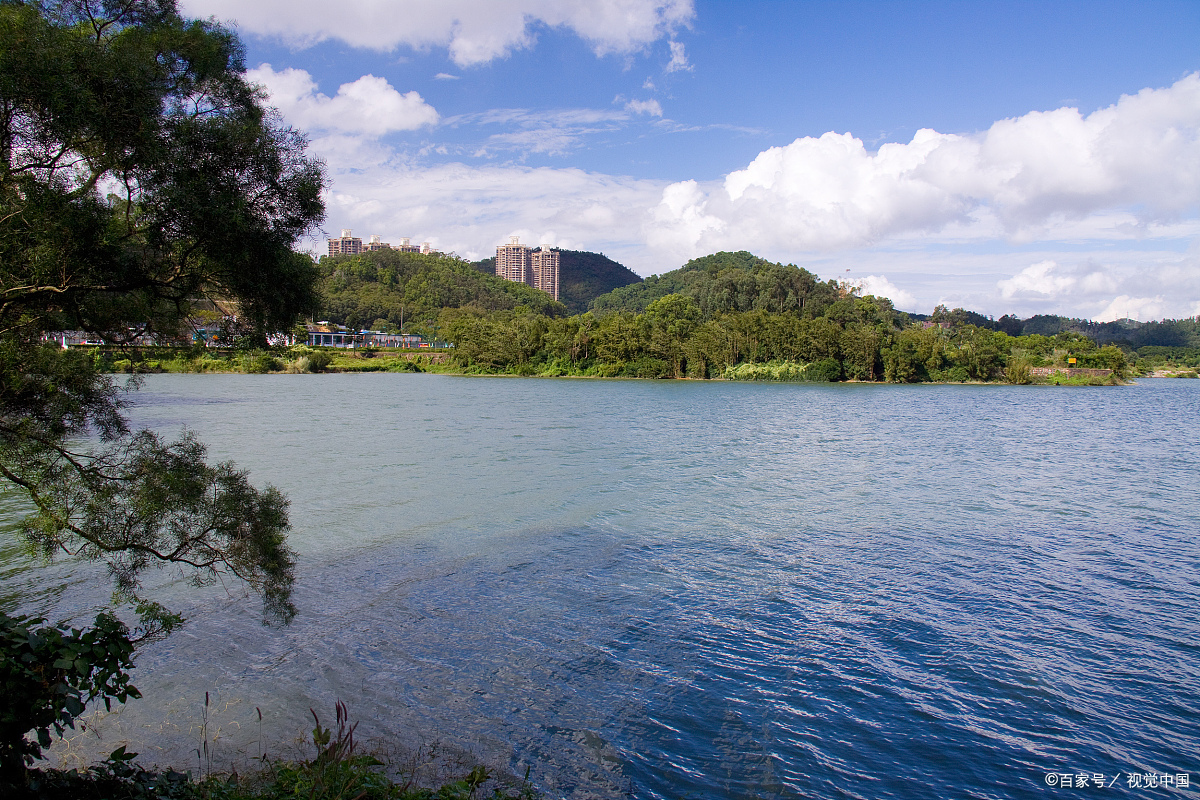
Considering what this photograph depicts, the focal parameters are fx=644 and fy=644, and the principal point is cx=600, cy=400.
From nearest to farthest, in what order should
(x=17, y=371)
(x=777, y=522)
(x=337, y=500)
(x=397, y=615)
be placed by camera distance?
1. (x=17, y=371)
2. (x=397, y=615)
3. (x=777, y=522)
4. (x=337, y=500)

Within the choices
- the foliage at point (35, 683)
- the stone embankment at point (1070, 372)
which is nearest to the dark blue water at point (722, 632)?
A: the foliage at point (35, 683)

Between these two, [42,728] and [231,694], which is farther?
[231,694]

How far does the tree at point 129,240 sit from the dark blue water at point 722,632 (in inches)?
97.8

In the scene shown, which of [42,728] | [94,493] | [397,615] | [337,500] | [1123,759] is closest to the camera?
[42,728]

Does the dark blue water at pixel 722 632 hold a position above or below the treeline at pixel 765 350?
below

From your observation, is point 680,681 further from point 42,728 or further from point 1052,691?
point 42,728

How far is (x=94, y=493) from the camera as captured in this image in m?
6.44

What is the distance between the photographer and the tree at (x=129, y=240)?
231 inches

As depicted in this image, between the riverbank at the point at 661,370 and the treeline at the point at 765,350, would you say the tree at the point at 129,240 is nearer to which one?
the riverbank at the point at 661,370

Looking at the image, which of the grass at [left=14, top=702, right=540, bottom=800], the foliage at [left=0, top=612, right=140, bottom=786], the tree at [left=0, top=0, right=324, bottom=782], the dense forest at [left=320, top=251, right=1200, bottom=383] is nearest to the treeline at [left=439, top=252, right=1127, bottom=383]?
the dense forest at [left=320, top=251, right=1200, bottom=383]

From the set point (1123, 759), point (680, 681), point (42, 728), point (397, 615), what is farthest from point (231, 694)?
point (1123, 759)

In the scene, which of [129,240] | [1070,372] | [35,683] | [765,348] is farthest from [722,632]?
[1070,372]

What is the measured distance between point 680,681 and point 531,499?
37.4 feet

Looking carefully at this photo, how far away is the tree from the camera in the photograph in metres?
5.86
